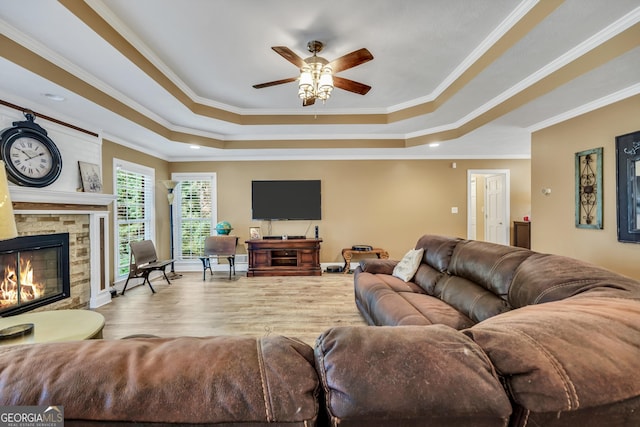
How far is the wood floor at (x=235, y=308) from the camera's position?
2.85 metres

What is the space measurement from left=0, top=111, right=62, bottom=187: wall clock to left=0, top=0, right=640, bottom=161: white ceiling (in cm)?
29

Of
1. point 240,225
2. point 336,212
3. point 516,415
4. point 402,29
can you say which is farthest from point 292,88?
point 516,415

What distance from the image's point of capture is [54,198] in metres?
2.94

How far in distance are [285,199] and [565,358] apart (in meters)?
5.13

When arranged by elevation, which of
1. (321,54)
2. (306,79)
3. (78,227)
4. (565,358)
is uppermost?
(321,54)

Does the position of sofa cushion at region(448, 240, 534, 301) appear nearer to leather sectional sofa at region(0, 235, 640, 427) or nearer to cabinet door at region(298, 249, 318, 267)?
leather sectional sofa at region(0, 235, 640, 427)

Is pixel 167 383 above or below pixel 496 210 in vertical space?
below

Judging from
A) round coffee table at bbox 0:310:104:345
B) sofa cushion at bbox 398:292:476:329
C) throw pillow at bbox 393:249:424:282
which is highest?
throw pillow at bbox 393:249:424:282

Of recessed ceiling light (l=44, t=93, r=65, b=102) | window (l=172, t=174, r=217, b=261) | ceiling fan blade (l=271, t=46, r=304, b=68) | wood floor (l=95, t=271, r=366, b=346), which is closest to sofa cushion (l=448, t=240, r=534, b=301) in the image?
wood floor (l=95, t=271, r=366, b=346)

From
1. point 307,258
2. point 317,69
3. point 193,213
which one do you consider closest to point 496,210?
point 307,258

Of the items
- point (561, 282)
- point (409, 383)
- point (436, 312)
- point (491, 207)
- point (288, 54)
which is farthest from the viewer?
point (491, 207)

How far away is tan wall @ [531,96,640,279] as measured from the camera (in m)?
2.66

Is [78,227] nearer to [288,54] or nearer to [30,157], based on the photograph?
[30,157]

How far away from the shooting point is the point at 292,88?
336cm
